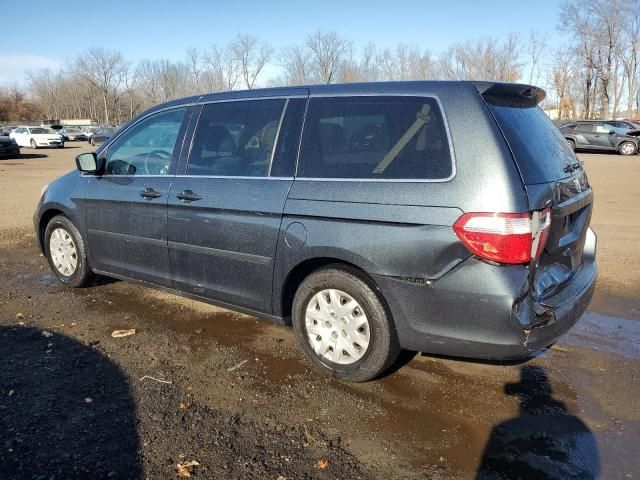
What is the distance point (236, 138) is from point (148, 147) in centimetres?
111

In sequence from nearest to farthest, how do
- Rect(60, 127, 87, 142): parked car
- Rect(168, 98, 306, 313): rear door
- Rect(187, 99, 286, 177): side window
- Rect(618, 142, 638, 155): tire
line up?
1. Rect(168, 98, 306, 313): rear door
2. Rect(187, 99, 286, 177): side window
3. Rect(618, 142, 638, 155): tire
4. Rect(60, 127, 87, 142): parked car

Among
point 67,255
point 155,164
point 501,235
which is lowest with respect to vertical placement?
point 67,255

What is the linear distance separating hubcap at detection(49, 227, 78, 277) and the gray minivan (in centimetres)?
123

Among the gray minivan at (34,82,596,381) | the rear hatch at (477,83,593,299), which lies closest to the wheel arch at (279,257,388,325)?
the gray minivan at (34,82,596,381)

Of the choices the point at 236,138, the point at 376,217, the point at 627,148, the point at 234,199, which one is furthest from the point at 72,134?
the point at 376,217

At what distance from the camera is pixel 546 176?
3020 millimetres

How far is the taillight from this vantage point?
9.03ft

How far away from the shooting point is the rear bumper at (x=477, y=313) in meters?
2.79

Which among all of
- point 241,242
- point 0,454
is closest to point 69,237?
point 241,242

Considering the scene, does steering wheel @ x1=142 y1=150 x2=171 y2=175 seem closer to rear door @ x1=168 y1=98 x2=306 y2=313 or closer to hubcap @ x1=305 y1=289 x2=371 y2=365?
rear door @ x1=168 y1=98 x2=306 y2=313

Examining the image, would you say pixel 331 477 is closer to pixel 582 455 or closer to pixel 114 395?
pixel 582 455

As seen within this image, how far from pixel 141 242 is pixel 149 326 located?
28.1 inches

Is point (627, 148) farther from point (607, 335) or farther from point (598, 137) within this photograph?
point (607, 335)

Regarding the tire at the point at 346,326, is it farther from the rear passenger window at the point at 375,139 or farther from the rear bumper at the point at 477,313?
the rear passenger window at the point at 375,139
